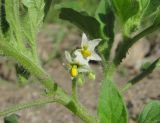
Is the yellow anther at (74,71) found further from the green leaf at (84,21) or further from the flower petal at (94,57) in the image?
the green leaf at (84,21)

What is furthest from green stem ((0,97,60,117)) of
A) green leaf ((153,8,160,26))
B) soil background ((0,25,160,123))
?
soil background ((0,25,160,123))

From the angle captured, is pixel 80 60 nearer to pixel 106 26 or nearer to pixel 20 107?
pixel 20 107

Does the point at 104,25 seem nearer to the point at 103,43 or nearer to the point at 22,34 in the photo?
the point at 103,43

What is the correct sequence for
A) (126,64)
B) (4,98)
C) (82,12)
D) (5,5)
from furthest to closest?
(126,64) < (4,98) < (82,12) < (5,5)

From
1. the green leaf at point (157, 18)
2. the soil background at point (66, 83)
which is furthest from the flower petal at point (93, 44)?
the soil background at point (66, 83)

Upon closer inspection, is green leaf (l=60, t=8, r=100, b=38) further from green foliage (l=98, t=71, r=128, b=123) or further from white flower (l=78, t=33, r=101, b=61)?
green foliage (l=98, t=71, r=128, b=123)

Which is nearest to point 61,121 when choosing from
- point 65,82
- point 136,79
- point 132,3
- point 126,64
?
point 65,82

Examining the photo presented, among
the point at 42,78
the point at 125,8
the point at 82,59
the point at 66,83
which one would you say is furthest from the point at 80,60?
the point at 66,83
